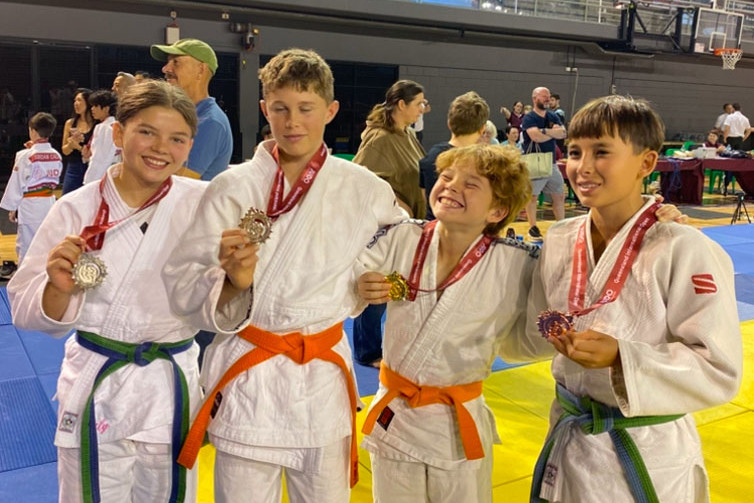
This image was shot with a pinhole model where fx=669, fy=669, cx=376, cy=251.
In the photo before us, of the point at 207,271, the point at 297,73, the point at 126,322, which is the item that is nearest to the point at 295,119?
the point at 297,73

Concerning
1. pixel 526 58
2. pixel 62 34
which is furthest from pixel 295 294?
pixel 526 58

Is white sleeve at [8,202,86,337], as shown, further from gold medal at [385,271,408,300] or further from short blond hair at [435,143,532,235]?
short blond hair at [435,143,532,235]

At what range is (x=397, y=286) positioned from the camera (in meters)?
1.96

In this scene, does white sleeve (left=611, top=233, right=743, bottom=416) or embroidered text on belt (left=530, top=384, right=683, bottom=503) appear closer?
white sleeve (left=611, top=233, right=743, bottom=416)

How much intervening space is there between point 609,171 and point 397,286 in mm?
664

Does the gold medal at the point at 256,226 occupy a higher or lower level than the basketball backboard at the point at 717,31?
lower

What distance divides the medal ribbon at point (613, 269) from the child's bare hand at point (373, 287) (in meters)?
0.51

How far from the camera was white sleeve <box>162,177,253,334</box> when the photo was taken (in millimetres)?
1782

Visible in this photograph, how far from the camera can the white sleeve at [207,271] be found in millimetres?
1782

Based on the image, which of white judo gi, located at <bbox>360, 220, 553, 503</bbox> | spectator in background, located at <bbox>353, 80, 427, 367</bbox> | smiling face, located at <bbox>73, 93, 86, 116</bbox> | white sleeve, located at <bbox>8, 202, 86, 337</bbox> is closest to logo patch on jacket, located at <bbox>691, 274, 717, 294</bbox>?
white judo gi, located at <bbox>360, 220, 553, 503</bbox>

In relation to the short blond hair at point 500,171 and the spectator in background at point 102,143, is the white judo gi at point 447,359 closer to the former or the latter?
the short blond hair at point 500,171

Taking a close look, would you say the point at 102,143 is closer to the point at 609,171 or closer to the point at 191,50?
the point at 191,50

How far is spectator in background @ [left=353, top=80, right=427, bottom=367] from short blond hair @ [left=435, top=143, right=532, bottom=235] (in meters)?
2.03

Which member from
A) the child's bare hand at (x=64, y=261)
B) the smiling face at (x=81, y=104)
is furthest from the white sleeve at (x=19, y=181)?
the child's bare hand at (x=64, y=261)
